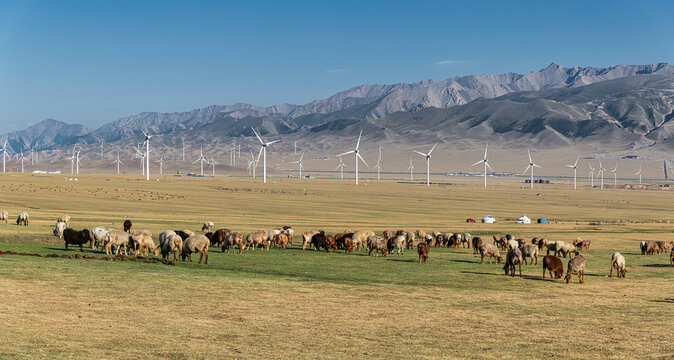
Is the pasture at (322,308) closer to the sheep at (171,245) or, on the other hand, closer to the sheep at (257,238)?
the sheep at (171,245)

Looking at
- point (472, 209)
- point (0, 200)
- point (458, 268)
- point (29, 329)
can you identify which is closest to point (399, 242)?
point (458, 268)

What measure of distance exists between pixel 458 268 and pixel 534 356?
16.6m

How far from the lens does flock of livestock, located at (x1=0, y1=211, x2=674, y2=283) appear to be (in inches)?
1172

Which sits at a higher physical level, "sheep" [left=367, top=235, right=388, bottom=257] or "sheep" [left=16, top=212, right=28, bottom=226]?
"sheep" [left=16, top=212, right=28, bottom=226]

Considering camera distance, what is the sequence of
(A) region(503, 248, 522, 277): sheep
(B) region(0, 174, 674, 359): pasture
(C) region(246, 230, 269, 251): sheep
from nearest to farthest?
(B) region(0, 174, 674, 359): pasture
(A) region(503, 248, 522, 277): sheep
(C) region(246, 230, 269, 251): sheep

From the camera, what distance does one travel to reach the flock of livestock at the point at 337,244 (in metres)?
29.8

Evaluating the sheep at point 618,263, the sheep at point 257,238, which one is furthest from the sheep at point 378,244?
→ the sheep at point 618,263

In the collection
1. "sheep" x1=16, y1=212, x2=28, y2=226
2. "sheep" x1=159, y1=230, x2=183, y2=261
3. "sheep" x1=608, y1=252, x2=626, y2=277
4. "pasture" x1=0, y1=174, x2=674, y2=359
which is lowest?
"pasture" x1=0, y1=174, x2=674, y2=359

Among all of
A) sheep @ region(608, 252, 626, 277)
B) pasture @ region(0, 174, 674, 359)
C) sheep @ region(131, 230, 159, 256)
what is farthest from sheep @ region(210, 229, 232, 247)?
sheep @ region(608, 252, 626, 277)

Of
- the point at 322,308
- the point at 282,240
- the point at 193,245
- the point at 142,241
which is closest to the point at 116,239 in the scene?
the point at 142,241

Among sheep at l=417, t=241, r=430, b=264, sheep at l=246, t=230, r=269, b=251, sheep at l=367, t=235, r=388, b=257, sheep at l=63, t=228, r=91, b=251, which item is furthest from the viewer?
sheep at l=246, t=230, r=269, b=251

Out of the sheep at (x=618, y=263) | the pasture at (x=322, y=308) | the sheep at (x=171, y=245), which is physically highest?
the sheep at (x=171, y=245)

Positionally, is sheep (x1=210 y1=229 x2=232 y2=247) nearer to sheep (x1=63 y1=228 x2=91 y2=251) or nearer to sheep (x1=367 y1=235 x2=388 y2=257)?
sheep (x1=63 y1=228 x2=91 y2=251)

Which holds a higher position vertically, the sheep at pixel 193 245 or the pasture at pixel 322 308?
the sheep at pixel 193 245
